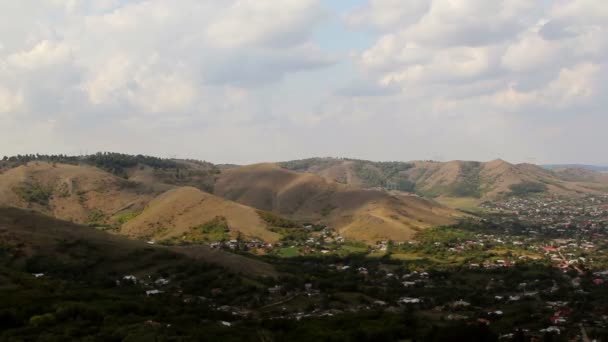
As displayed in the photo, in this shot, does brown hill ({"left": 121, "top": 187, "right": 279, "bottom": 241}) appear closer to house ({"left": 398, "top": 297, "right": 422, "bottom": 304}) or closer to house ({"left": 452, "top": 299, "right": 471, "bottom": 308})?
house ({"left": 398, "top": 297, "right": 422, "bottom": 304})

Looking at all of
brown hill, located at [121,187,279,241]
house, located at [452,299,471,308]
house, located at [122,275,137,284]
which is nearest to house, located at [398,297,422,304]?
house, located at [452,299,471,308]

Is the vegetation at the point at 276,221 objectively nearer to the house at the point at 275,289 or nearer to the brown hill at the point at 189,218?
the brown hill at the point at 189,218

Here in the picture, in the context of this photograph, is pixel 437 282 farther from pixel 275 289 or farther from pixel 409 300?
pixel 275 289

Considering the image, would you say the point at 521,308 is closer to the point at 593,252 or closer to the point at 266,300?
the point at 266,300

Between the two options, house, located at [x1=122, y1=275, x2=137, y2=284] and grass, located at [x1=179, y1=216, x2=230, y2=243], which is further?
grass, located at [x1=179, y1=216, x2=230, y2=243]

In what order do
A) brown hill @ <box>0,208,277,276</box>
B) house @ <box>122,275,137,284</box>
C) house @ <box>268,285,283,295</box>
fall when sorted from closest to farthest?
house @ <box>268,285,283,295</box> < house @ <box>122,275,137,284</box> < brown hill @ <box>0,208,277,276</box>

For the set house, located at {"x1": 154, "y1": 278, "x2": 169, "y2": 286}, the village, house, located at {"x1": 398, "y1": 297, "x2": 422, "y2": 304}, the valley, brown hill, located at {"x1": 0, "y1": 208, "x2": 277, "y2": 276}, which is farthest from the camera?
brown hill, located at {"x1": 0, "y1": 208, "x2": 277, "y2": 276}

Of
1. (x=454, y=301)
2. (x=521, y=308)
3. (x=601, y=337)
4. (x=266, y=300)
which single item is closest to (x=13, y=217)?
(x=266, y=300)
